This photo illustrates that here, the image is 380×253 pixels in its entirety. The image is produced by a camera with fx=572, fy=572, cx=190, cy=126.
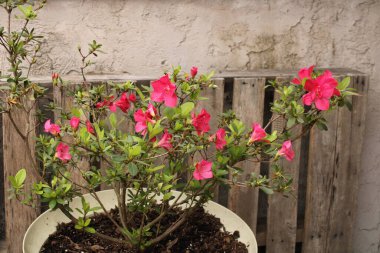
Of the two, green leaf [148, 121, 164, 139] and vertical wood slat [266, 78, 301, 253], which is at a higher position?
green leaf [148, 121, 164, 139]

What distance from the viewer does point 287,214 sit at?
2.52m

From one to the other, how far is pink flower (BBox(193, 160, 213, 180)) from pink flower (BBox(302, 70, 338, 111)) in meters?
0.32

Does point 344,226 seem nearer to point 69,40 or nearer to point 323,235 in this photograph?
point 323,235

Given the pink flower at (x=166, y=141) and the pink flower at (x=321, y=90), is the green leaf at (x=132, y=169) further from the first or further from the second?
the pink flower at (x=321, y=90)

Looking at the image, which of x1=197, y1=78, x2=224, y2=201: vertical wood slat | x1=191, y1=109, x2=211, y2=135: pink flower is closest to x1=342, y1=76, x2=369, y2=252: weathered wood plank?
x1=197, y1=78, x2=224, y2=201: vertical wood slat

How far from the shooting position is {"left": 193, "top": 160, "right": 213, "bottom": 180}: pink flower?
1.54 m

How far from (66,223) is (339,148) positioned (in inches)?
48.5

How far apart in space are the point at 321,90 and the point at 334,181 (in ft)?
3.41

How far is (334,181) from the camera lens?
2510 mm

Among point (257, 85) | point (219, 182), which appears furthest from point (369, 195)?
point (219, 182)

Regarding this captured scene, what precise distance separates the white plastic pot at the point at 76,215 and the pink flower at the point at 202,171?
348 mm

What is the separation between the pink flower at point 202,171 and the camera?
154cm

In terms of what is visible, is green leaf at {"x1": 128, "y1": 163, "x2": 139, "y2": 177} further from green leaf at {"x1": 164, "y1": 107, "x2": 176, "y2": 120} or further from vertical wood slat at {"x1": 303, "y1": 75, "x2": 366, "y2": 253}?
vertical wood slat at {"x1": 303, "y1": 75, "x2": 366, "y2": 253}

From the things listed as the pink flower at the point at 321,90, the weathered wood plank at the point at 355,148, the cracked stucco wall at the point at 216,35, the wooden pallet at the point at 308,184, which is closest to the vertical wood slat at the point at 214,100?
the wooden pallet at the point at 308,184
